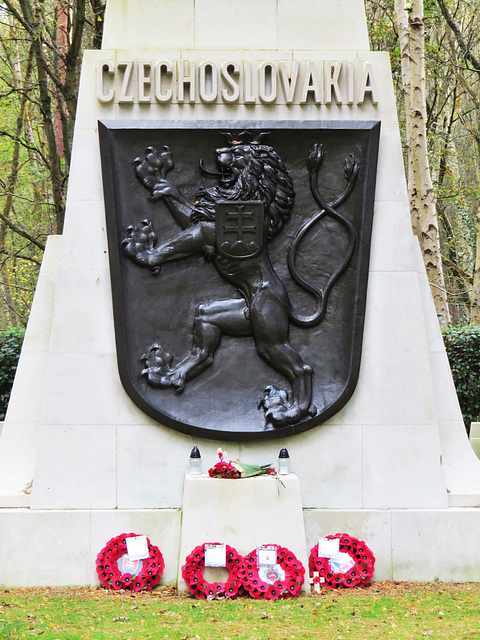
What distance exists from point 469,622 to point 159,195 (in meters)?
4.59

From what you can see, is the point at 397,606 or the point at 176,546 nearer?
the point at 397,606

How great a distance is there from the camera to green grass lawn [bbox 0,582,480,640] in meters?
6.44

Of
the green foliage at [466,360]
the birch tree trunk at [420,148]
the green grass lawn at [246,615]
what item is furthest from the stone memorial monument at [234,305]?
the green foliage at [466,360]

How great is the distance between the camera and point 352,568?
7.94 meters

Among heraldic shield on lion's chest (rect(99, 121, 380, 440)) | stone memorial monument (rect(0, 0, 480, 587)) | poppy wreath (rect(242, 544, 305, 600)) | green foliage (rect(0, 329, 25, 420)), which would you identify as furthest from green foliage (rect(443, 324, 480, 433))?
poppy wreath (rect(242, 544, 305, 600))

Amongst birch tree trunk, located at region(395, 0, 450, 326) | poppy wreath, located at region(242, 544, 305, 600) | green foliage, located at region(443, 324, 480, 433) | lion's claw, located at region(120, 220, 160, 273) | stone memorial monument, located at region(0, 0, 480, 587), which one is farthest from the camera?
green foliage, located at region(443, 324, 480, 433)

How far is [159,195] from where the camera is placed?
835cm

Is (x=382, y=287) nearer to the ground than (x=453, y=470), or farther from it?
farther from it

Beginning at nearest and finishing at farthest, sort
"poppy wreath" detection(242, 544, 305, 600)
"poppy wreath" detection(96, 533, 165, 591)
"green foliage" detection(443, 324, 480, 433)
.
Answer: "poppy wreath" detection(242, 544, 305, 600)
"poppy wreath" detection(96, 533, 165, 591)
"green foliage" detection(443, 324, 480, 433)

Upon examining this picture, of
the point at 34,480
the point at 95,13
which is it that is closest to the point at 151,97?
the point at 34,480

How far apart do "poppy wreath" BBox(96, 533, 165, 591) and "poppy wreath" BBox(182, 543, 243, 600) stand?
1.52ft

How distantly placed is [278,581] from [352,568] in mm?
810

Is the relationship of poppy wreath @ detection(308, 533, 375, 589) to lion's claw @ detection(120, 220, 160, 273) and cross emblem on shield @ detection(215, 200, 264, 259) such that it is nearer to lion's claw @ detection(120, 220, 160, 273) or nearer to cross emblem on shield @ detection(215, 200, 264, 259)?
cross emblem on shield @ detection(215, 200, 264, 259)

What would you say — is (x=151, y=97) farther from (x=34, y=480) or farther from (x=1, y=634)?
(x=1, y=634)
